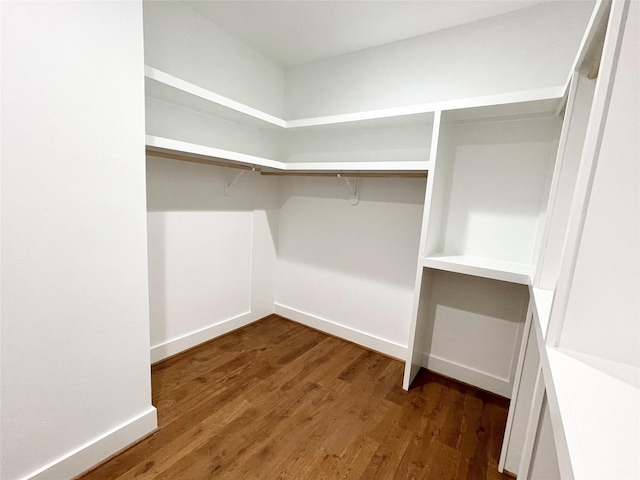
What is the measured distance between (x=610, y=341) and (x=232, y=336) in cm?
257

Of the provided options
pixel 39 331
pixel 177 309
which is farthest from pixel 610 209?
pixel 177 309

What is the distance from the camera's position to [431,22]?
1931mm

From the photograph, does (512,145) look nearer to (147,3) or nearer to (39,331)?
(147,3)

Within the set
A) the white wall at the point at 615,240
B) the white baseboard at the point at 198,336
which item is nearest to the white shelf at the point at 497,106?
the white wall at the point at 615,240

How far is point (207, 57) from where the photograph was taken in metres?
2.17

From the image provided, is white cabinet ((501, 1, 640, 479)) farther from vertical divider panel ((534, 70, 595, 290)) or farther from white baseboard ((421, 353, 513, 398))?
white baseboard ((421, 353, 513, 398))

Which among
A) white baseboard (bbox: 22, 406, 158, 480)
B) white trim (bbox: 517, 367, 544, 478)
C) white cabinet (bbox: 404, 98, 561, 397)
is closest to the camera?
white trim (bbox: 517, 367, 544, 478)

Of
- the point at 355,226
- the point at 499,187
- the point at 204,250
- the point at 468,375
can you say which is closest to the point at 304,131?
the point at 355,226

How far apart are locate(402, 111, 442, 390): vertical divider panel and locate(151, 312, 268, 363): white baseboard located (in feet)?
5.18

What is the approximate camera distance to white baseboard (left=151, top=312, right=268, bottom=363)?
86.2 inches

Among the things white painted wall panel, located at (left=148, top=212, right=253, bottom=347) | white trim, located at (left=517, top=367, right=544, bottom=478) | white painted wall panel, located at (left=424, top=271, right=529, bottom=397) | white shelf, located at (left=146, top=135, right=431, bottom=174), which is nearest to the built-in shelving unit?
white shelf, located at (left=146, top=135, right=431, bottom=174)

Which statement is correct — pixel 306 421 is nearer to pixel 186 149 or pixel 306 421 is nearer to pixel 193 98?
pixel 186 149

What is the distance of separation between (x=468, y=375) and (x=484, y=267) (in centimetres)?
100

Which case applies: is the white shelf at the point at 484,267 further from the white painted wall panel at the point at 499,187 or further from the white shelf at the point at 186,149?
the white shelf at the point at 186,149
